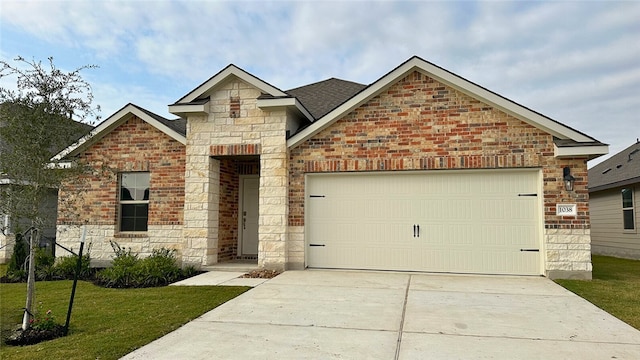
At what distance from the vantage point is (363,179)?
9461mm

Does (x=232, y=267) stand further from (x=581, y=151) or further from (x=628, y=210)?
(x=628, y=210)

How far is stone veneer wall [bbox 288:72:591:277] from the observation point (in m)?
8.32

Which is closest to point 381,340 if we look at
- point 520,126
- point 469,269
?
point 469,269

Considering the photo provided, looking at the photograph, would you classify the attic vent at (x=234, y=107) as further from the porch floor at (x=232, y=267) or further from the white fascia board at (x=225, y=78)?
the porch floor at (x=232, y=267)

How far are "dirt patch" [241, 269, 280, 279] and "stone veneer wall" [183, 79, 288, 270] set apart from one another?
0.25 metres

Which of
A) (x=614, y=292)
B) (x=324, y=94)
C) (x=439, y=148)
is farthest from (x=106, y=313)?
(x=324, y=94)

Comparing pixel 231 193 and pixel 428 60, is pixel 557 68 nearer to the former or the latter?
pixel 428 60

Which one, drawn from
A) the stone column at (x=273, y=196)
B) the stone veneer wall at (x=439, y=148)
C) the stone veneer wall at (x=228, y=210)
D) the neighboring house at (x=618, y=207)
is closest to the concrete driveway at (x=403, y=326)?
the stone veneer wall at (x=439, y=148)

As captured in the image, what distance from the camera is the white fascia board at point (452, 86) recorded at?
8352 millimetres

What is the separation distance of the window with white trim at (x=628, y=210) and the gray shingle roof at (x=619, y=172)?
1.69 ft

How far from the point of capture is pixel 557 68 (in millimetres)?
14266

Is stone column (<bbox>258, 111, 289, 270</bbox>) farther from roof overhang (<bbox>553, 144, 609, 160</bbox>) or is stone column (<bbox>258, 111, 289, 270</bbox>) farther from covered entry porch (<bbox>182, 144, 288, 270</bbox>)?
roof overhang (<bbox>553, 144, 609, 160</bbox>)

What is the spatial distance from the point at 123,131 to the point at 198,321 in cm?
718

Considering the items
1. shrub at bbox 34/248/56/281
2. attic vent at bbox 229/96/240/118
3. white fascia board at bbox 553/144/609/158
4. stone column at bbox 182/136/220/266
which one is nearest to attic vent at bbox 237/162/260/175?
stone column at bbox 182/136/220/266
